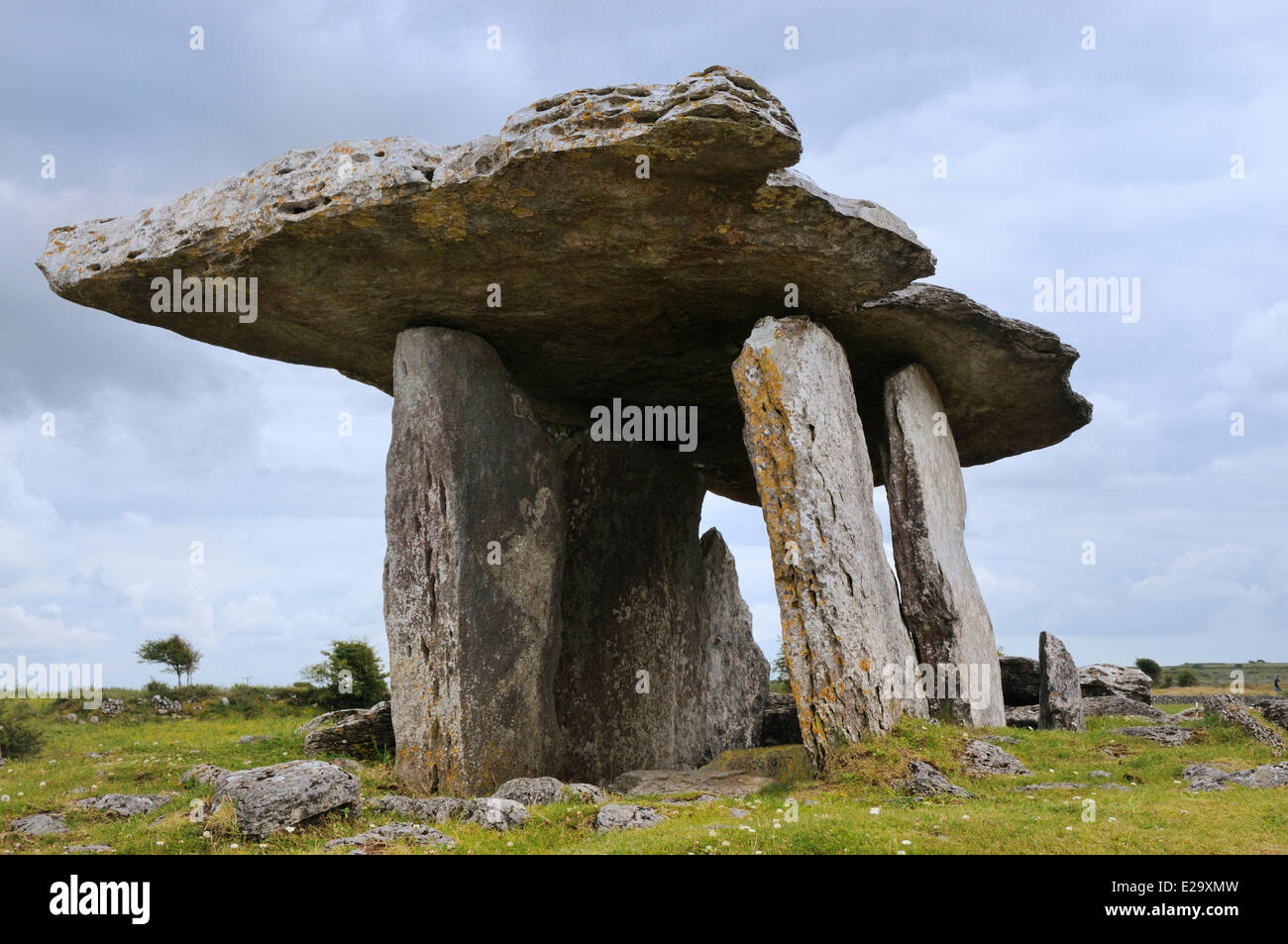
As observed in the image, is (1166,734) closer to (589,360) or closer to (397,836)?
(589,360)

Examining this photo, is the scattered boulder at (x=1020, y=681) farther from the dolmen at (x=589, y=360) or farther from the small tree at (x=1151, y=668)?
the small tree at (x=1151, y=668)

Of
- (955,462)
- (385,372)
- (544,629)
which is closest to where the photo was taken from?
(544,629)

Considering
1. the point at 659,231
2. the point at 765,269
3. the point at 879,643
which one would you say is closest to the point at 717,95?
the point at 659,231

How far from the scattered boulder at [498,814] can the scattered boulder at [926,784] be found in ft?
11.3

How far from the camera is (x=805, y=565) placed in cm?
1133

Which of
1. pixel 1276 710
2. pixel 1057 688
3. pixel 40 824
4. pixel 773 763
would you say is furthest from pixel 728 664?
pixel 40 824

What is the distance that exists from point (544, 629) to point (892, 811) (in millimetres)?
5599

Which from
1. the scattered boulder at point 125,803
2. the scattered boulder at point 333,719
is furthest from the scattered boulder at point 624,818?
the scattered boulder at point 333,719

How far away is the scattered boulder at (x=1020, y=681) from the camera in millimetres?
18656

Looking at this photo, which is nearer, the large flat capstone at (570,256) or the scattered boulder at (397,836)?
the scattered boulder at (397,836)

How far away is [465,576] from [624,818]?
423 cm

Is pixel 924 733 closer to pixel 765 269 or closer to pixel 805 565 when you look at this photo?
pixel 805 565

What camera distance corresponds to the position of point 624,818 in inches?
352
